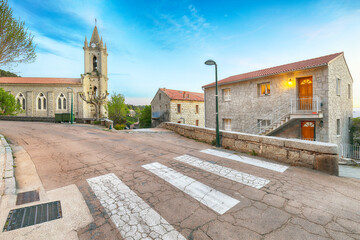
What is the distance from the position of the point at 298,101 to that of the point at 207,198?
39.2ft

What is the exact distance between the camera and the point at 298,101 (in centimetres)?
1116

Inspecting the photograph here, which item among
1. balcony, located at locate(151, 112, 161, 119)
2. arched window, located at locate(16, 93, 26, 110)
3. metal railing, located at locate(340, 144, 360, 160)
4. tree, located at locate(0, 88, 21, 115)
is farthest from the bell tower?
metal railing, located at locate(340, 144, 360, 160)

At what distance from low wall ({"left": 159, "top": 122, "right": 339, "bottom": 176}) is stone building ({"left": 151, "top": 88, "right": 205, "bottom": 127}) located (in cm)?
1918

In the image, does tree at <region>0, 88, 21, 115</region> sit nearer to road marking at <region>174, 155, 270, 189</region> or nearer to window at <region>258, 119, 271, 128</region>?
road marking at <region>174, 155, 270, 189</region>

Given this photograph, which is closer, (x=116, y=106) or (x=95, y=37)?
(x=95, y=37)

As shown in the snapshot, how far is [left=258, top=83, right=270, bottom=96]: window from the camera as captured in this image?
42.1ft

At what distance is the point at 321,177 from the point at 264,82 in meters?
10.8

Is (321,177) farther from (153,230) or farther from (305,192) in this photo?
(153,230)

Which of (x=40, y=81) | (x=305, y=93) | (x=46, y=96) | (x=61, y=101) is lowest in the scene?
(x=305, y=93)

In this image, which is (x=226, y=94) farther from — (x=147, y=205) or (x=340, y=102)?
(x=147, y=205)

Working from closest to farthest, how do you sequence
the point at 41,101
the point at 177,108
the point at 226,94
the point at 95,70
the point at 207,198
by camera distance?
the point at 207,198
the point at 226,94
the point at 177,108
the point at 41,101
the point at 95,70

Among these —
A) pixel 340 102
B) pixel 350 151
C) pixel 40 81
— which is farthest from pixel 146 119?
pixel 350 151

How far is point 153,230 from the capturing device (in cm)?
209

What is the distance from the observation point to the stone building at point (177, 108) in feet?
84.4
